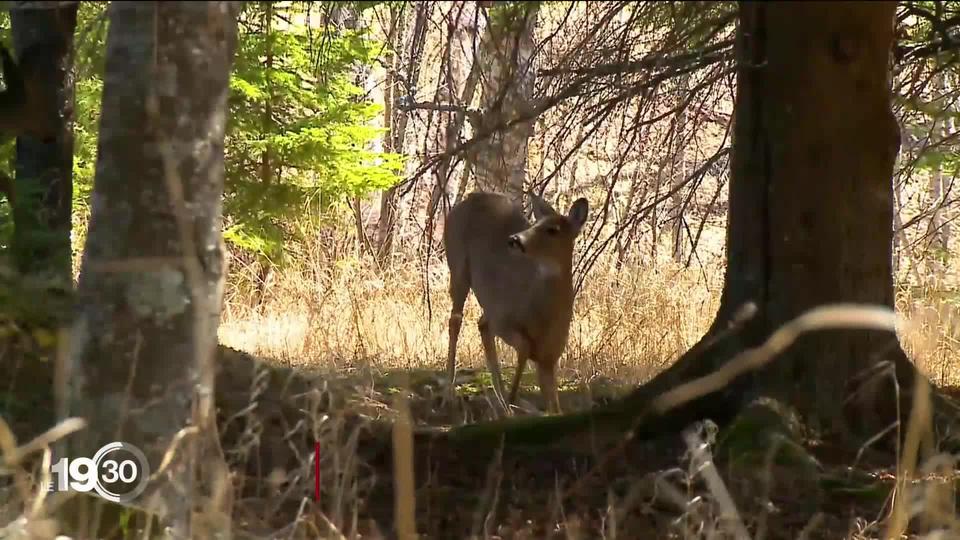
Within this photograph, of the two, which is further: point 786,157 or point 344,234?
point 344,234

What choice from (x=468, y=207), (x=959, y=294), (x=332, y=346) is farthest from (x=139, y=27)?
(x=959, y=294)

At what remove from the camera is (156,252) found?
3.04 meters

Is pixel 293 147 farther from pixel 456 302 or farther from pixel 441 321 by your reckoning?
pixel 456 302

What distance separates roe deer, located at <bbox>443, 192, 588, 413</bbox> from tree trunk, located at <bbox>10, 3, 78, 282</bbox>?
2.62 metres

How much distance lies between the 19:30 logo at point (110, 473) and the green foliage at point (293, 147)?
8.24 m

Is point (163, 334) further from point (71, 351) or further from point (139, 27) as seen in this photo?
point (139, 27)

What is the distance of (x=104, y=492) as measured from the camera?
3.11 m

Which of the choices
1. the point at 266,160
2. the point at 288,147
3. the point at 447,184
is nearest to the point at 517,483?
the point at 447,184

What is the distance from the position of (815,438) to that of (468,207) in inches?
170

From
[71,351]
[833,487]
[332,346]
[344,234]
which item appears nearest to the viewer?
[71,351]

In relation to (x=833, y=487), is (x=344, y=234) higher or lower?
higher

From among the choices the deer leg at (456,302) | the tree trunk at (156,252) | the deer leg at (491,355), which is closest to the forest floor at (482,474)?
the deer leg at (491,355)

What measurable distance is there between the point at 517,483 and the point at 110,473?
1945 mm

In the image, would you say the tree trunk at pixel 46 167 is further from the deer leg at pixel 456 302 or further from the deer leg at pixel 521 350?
the deer leg at pixel 456 302
